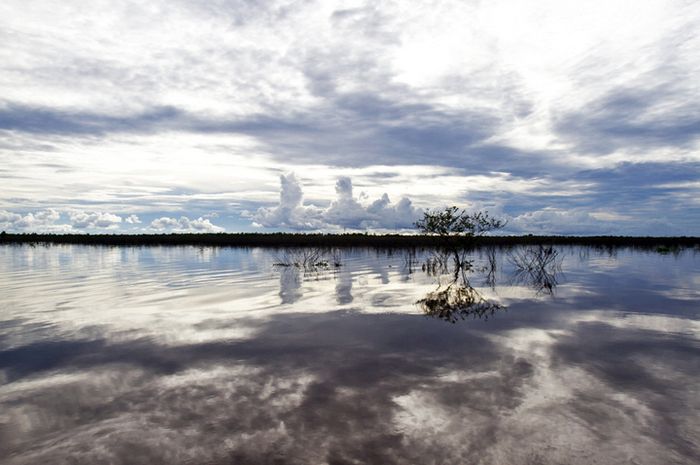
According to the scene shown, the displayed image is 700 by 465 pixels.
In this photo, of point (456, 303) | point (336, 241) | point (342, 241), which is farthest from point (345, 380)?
point (342, 241)

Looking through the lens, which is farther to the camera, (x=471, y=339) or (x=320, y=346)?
(x=471, y=339)

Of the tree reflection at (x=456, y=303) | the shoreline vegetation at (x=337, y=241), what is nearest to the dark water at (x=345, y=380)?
the tree reflection at (x=456, y=303)

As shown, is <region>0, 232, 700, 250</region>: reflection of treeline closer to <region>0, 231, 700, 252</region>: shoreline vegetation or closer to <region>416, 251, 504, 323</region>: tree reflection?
<region>0, 231, 700, 252</region>: shoreline vegetation

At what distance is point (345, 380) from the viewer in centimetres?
922

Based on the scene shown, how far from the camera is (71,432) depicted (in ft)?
22.2

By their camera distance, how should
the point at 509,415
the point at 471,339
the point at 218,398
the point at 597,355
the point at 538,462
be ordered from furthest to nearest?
the point at 471,339, the point at 597,355, the point at 218,398, the point at 509,415, the point at 538,462

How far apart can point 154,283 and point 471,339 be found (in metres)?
18.8

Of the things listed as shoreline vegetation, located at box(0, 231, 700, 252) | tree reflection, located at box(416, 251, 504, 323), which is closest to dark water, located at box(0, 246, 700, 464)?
tree reflection, located at box(416, 251, 504, 323)

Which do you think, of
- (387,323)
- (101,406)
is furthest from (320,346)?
(101,406)

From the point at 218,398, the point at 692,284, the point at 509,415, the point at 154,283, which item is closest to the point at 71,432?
the point at 218,398

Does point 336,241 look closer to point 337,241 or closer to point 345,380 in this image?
point 337,241

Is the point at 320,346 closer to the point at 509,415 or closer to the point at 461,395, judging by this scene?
the point at 461,395

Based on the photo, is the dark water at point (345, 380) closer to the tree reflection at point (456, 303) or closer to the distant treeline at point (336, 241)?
the tree reflection at point (456, 303)

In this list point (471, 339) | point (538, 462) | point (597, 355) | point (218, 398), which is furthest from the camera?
point (471, 339)
